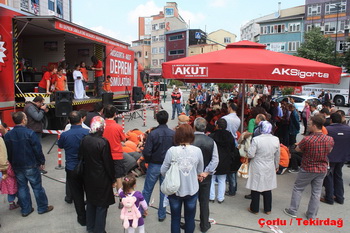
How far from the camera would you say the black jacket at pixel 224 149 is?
4.90 metres

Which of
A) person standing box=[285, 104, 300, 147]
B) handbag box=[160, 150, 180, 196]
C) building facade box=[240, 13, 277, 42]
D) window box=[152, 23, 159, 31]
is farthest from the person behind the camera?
window box=[152, 23, 159, 31]

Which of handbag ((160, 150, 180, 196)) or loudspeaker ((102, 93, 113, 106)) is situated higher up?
loudspeaker ((102, 93, 113, 106))

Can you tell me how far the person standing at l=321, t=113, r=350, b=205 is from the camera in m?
5.12

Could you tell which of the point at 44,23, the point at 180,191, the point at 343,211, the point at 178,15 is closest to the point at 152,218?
the point at 180,191

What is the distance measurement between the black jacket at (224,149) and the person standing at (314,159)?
1104 millimetres

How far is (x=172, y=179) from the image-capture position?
334cm

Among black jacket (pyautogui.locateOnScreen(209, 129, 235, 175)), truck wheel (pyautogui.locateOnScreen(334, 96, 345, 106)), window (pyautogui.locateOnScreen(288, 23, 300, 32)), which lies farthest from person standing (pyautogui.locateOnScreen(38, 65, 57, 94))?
window (pyautogui.locateOnScreen(288, 23, 300, 32))

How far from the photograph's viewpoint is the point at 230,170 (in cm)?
521

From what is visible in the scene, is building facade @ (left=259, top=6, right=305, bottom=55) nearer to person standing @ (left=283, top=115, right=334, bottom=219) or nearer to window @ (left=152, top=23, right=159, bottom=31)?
window @ (left=152, top=23, right=159, bottom=31)

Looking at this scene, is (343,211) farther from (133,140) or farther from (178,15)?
(178,15)

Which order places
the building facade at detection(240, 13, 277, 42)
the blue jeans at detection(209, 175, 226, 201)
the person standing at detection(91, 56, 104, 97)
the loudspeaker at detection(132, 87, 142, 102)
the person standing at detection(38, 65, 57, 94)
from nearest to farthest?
the blue jeans at detection(209, 175, 226, 201) < the person standing at detection(38, 65, 57, 94) < the person standing at detection(91, 56, 104, 97) < the loudspeaker at detection(132, 87, 142, 102) < the building facade at detection(240, 13, 277, 42)

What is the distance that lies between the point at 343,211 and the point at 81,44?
1325 cm

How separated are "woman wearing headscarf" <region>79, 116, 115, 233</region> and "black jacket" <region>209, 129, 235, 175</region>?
1968 mm

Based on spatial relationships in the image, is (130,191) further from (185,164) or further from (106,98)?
(106,98)
